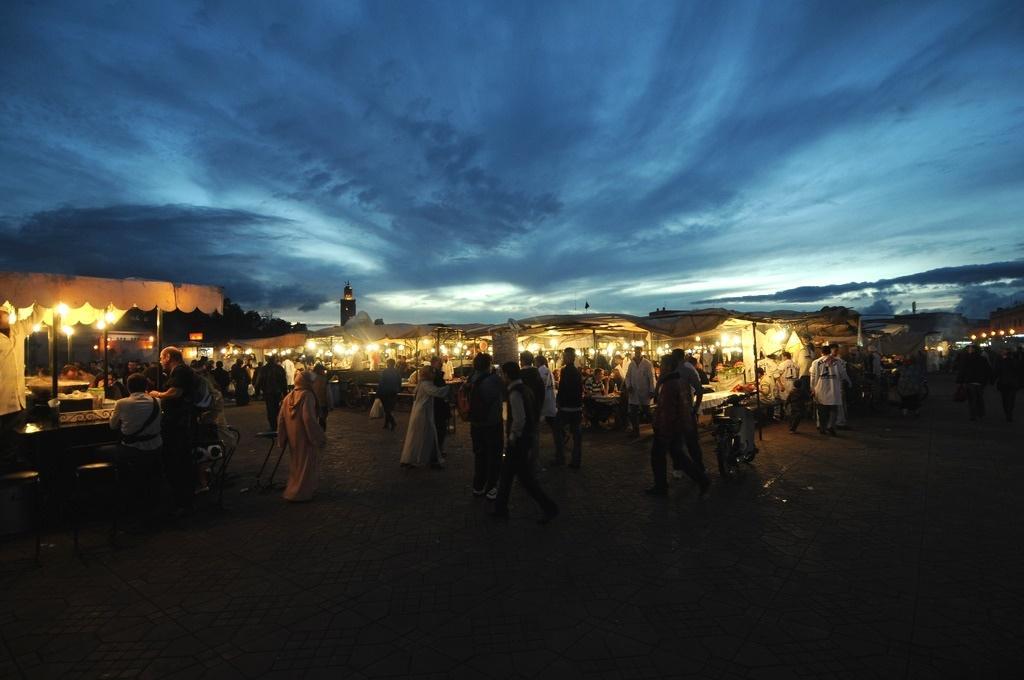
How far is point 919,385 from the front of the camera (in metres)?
14.9

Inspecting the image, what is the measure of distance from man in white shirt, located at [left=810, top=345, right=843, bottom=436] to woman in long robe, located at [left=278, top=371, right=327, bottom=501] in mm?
10193

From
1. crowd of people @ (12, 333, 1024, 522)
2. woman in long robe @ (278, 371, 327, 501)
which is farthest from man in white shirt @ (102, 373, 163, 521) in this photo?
woman in long robe @ (278, 371, 327, 501)

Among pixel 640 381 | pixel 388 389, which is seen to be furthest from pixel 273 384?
pixel 640 381

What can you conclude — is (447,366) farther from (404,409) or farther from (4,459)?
(4,459)

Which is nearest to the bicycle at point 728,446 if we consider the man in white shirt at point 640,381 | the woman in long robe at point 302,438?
the man in white shirt at point 640,381

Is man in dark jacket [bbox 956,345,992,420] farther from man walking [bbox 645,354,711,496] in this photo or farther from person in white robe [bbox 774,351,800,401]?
man walking [bbox 645,354,711,496]

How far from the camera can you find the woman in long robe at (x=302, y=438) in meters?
7.04

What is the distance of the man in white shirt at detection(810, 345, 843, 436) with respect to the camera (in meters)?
11.6

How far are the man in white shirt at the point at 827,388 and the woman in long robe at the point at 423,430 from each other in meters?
8.27

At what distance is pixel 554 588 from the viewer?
4.21 metres

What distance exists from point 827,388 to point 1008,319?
123490mm

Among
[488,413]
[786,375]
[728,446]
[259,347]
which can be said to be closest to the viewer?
[488,413]

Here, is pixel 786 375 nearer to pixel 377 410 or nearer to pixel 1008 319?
pixel 377 410

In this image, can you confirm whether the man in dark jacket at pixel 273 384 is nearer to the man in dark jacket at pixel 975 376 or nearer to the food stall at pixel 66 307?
the food stall at pixel 66 307
